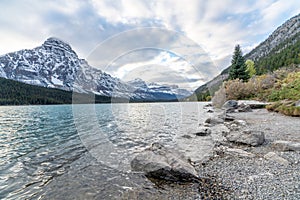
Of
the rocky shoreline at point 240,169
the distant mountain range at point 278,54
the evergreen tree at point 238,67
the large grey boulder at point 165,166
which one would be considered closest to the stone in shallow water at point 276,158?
the rocky shoreline at point 240,169

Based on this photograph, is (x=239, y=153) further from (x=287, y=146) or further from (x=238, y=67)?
(x=238, y=67)

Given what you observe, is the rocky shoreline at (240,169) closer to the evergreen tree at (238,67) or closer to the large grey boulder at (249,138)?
the large grey boulder at (249,138)

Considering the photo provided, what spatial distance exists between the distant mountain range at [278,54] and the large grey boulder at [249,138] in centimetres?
6031

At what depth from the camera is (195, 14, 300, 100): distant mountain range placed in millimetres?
81125

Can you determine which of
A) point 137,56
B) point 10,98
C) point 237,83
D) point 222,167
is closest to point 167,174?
point 222,167

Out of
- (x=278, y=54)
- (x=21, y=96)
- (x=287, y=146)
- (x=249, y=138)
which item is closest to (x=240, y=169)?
(x=287, y=146)

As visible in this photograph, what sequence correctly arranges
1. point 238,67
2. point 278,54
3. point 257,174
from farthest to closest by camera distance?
1. point 278,54
2. point 238,67
3. point 257,174

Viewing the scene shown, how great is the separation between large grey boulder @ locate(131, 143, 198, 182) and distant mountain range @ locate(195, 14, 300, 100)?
216 ft

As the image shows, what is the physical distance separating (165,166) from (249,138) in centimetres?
705

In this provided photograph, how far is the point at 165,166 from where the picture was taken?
7.55 metres

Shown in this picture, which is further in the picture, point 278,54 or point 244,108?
point 278,54

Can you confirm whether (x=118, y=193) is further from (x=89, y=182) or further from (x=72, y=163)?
(x=72, y=163)

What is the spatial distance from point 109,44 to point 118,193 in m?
10.9

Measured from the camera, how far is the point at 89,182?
7684 mm
